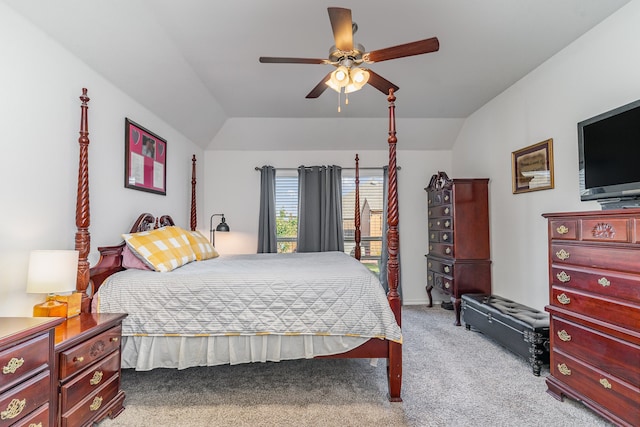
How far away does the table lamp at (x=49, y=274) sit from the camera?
65.7 inches

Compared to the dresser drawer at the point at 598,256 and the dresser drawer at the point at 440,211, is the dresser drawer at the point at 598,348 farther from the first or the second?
the dresser drawer at the point at 440,211

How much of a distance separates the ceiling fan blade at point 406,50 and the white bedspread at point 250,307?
4.82 ft

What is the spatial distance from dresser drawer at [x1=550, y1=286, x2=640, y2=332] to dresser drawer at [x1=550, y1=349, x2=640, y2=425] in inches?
12.1

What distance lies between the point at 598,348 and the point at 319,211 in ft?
11.1

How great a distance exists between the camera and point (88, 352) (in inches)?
69.1

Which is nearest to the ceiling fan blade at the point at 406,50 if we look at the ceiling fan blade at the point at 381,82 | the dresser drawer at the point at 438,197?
the ceiling fan blade at the point at 381,82

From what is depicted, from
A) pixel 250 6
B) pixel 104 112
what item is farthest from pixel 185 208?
pixel 250 6

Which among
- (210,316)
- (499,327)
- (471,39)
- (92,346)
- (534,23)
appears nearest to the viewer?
(92,346)

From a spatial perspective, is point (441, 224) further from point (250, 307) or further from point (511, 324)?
point (250, 307)

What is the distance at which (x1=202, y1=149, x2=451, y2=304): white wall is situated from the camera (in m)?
4.82

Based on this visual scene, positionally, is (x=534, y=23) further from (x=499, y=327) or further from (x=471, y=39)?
(x=499, y=327)

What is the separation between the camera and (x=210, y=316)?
2.12 m

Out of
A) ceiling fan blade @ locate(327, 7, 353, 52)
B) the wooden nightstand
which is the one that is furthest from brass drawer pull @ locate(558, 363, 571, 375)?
the wooden nightstand

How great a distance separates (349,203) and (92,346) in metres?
3.78
